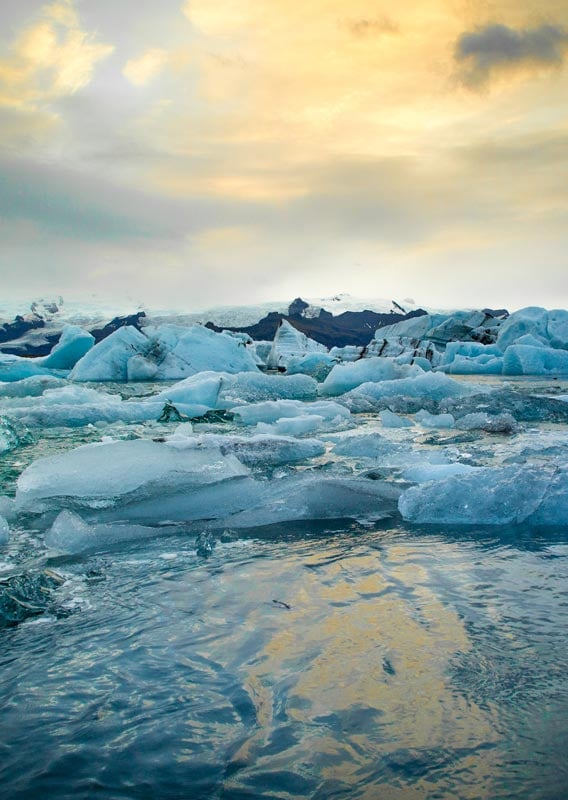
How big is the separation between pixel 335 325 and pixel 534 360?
62.5 m

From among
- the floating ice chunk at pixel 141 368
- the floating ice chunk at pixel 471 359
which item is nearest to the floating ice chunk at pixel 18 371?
the floating ice chunk at pixel 141 368

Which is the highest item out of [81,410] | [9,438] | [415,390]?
[81,410]

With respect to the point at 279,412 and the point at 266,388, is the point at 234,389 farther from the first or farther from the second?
the point at 279,412

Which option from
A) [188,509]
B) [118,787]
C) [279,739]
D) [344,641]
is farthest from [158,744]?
[188,509]

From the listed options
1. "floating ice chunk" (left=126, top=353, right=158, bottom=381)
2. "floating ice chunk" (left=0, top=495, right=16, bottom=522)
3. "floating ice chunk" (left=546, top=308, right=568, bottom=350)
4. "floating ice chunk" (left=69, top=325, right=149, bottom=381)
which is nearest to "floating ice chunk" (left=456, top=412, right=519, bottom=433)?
"floating ice chunk" (left=0, top=495, right=16, bottom=522)

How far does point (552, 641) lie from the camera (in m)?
1.79

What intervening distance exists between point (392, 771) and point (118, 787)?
566mm

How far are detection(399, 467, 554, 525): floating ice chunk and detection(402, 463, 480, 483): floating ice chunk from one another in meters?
0.67

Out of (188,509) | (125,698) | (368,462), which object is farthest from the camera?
(368,462)

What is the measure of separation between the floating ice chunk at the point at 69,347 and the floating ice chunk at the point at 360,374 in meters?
11.1

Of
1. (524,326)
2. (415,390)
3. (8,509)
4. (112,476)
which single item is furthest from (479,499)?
(524,326)

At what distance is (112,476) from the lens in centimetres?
384

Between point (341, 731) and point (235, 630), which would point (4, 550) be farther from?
point (341, 731)

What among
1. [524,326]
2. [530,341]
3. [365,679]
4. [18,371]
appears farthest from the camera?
[524,326]
